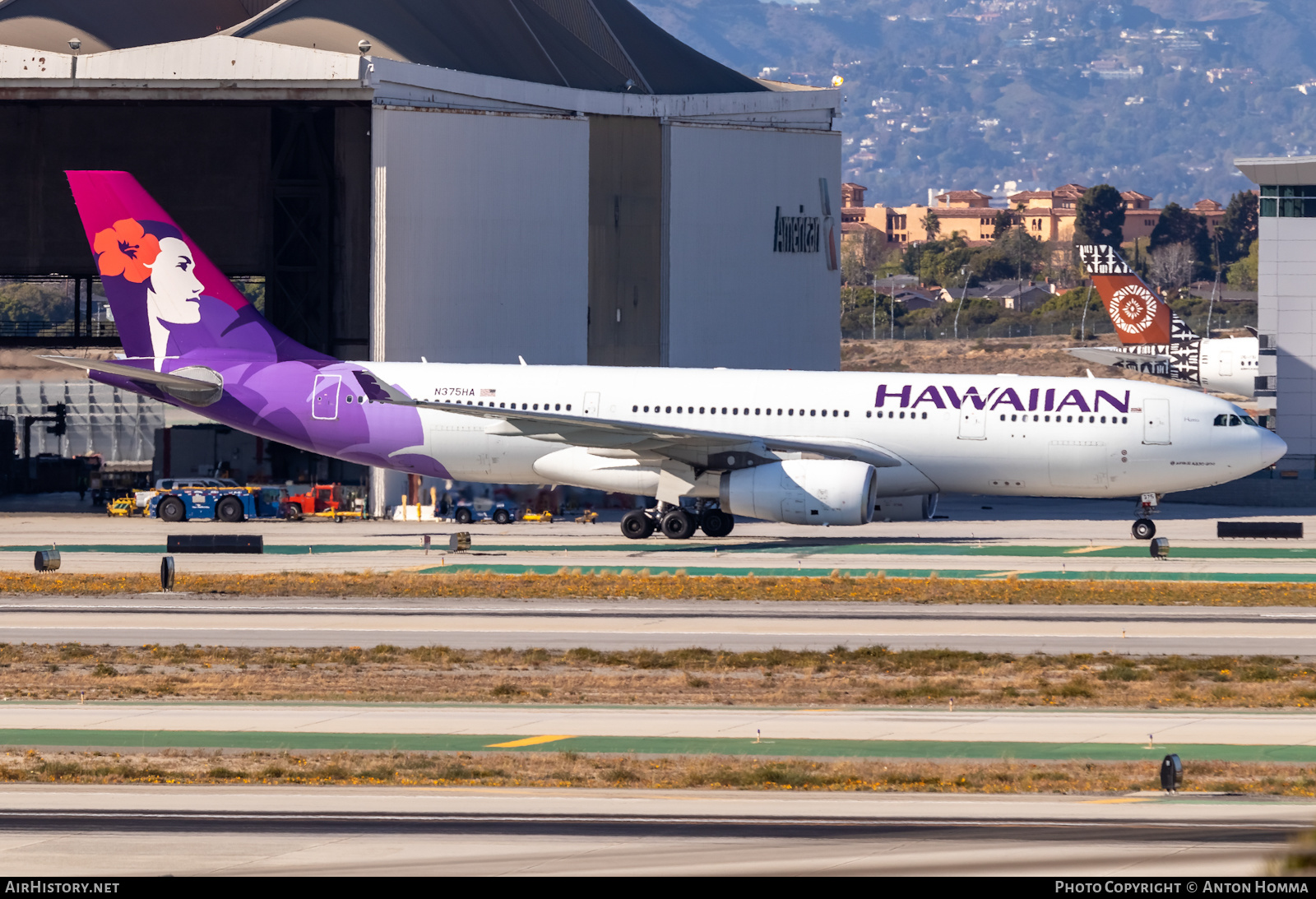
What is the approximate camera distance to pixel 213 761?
63.7ft

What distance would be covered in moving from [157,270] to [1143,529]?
30.5 meters

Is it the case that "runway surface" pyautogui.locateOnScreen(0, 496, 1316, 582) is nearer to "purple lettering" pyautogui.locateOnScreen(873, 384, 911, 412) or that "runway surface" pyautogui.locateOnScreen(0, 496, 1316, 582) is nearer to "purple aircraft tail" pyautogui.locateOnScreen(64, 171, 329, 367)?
"purple lettering" pyautogui.locateOnScreen(873, 384, 911, 412)

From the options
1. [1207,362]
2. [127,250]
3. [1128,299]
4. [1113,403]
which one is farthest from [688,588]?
[1128,299]

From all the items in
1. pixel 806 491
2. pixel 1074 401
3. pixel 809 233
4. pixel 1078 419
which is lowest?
pixel 806 491

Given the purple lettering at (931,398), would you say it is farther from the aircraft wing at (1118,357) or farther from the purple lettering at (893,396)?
the aircraft wing at (1118,357)

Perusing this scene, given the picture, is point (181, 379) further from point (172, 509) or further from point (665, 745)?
point (665, 745)

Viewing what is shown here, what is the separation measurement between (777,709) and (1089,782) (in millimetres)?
5915

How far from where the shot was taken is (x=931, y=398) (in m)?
44.5

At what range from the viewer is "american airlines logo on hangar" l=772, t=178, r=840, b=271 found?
70438mm

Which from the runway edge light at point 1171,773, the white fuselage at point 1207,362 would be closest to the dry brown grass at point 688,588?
the runway edge light at point 1171,773

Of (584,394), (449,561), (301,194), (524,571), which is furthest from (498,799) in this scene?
(301,194)

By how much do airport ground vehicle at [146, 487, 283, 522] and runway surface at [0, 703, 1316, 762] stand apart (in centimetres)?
3289

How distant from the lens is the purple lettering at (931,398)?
44375mm

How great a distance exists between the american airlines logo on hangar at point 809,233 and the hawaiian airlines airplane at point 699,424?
24588mm
